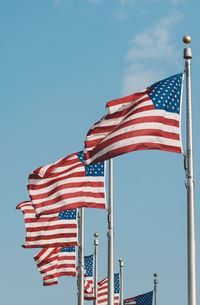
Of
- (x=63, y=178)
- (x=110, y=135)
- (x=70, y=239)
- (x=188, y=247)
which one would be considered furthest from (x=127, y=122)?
(x=70, y=239)

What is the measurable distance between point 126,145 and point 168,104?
1.75 meters

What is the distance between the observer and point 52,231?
33.3 meters

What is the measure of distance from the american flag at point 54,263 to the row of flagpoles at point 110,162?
6.23 metres

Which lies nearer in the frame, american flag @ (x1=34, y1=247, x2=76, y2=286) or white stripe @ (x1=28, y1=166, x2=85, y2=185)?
white stripe @ (x1=28, y1=166, x2=85, y2=185)

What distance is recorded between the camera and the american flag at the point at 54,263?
130 ft

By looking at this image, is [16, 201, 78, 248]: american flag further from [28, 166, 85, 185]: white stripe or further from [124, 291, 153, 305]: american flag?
[124, 291, 153, 305]: american flag

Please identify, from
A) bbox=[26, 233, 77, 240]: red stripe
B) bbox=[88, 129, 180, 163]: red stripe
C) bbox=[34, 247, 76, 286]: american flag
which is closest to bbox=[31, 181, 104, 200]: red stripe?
bbox=[26, 233, 77, 240]: red stripe

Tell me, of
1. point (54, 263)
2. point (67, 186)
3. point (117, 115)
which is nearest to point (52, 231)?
point (67, 186)

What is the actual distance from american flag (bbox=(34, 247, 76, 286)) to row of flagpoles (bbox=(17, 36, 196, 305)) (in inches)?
245

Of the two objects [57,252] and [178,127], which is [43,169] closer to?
[178,127]

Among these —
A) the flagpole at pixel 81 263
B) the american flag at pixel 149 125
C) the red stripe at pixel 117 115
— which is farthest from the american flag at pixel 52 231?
the american flag at pixel 149 125

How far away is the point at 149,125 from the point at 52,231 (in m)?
13.8

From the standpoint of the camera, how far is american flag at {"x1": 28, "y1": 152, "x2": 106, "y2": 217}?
27125 mm

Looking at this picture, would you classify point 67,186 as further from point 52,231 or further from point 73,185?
point 52,231
